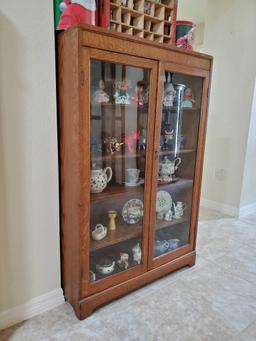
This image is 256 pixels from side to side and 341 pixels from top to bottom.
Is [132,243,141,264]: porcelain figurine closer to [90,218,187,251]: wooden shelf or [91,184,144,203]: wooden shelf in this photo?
[90,218,187,251]: wooden shelf

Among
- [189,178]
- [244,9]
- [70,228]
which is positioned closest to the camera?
[70,228]

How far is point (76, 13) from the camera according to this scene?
1299mm

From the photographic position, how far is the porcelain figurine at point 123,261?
1.74 m

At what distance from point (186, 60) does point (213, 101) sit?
1722 millimetres

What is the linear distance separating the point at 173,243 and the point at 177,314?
53 centimetres

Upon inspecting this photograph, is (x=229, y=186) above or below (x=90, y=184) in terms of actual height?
below

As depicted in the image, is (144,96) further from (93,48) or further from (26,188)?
(26,188)

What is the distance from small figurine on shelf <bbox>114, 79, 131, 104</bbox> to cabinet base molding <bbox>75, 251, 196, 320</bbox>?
3.82 feet

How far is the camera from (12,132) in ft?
4.31

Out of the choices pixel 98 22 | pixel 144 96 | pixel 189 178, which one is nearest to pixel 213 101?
pixel 189 178

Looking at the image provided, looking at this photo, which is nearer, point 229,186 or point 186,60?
point 186,60

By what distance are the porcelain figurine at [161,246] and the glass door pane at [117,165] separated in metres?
0.18

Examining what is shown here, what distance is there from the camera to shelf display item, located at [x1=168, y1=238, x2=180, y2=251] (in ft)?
6.52

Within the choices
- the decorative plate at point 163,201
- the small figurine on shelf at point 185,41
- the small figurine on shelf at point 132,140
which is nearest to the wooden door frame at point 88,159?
the small figurine on shelf at point 132,140
